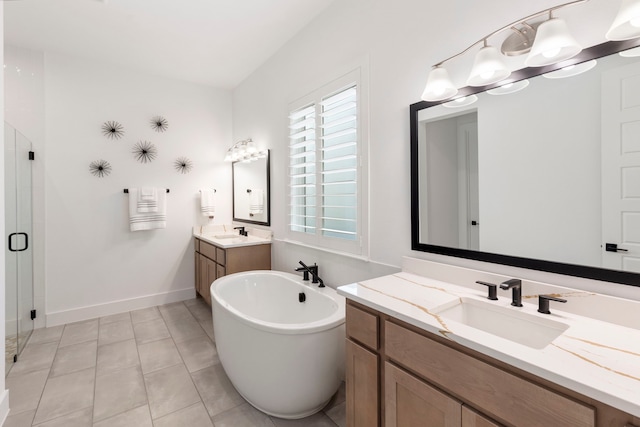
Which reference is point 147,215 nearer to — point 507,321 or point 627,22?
point 507,321

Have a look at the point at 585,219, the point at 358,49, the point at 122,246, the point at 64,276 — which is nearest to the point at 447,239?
the point at 585,219

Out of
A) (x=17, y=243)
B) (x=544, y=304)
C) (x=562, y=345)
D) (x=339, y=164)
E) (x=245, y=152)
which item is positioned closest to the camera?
(x=562, y=345)

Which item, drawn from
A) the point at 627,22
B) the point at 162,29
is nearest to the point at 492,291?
the point at 627,22

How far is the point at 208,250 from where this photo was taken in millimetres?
3461

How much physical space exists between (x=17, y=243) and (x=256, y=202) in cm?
216

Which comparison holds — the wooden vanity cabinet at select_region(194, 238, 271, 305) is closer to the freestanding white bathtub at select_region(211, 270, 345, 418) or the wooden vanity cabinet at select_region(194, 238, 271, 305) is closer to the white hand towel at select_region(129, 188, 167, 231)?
the white hand towel at select_region(129, 188, 167, 231)

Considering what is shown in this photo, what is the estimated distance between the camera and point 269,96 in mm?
3275

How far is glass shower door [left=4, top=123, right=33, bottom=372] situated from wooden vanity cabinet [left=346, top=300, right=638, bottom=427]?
9.29 feet

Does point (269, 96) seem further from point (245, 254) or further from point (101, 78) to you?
point (101, 78)

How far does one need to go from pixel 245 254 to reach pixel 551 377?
270cm

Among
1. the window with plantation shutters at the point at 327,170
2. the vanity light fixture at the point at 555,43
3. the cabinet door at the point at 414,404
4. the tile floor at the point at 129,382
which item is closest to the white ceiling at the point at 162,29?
the window with plantation shutters at the point at 327,170

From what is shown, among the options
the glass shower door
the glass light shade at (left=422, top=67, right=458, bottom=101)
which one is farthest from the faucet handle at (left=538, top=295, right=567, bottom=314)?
the glass shower door

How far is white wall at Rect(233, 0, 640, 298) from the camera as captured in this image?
143 cm

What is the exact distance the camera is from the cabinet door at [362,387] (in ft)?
4.35
